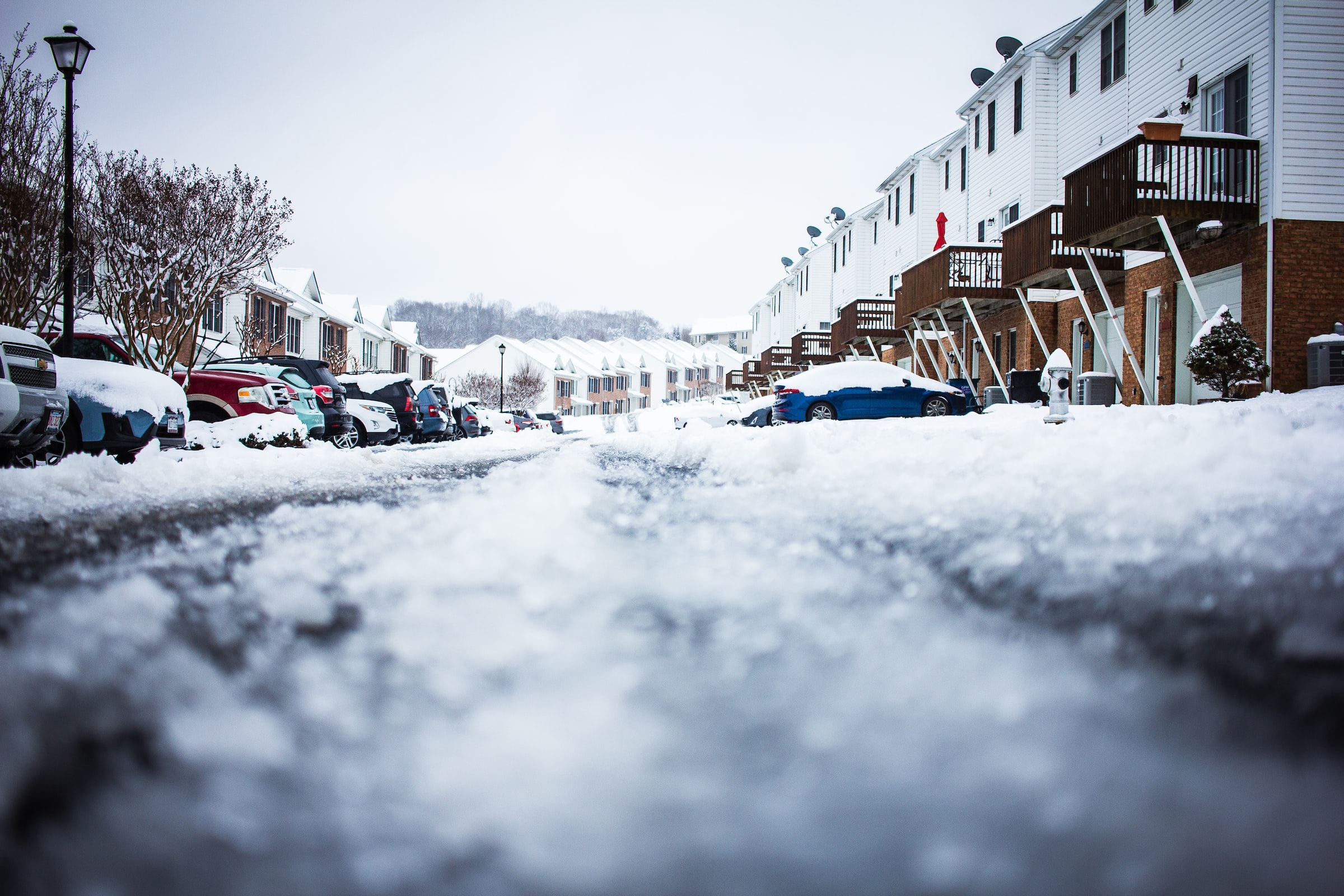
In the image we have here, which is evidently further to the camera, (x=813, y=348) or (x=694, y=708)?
(x=813, y=348)

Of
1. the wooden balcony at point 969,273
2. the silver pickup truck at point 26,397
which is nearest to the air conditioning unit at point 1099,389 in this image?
the wooden balcony at point 969,273

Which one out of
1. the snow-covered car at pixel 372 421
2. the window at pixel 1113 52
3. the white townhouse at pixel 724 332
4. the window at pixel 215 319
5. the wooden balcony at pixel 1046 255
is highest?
the white townhouse at pixel 724 332

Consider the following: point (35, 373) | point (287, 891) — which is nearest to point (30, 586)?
point (287, 891)

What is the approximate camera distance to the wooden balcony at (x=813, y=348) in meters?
36.1

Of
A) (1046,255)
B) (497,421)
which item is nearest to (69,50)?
(1046,255)

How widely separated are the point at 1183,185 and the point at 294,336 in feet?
133

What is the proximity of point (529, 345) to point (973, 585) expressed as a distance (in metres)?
75.1

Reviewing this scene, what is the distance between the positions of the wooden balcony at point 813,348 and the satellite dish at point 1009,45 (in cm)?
1515

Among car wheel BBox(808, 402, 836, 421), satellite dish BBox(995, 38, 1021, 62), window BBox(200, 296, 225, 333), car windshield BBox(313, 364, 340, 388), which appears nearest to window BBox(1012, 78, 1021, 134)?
satellite dish BBox(995, 38, 1021, 62)

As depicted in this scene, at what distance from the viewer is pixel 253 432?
10492 mm

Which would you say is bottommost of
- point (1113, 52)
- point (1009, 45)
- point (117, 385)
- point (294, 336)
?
point (117, 385)

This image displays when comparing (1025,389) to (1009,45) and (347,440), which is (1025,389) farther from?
(347,440)

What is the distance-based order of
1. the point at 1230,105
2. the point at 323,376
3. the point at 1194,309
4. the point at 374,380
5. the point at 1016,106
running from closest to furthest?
the point at 323,376 < the point at 1230,105 < the point at 1194,309 < the point at 374,380 < the point at 1016,106

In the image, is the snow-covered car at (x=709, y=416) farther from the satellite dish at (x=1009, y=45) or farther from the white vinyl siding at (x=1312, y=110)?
the white vinyl siding at (x=1312, y=110)
